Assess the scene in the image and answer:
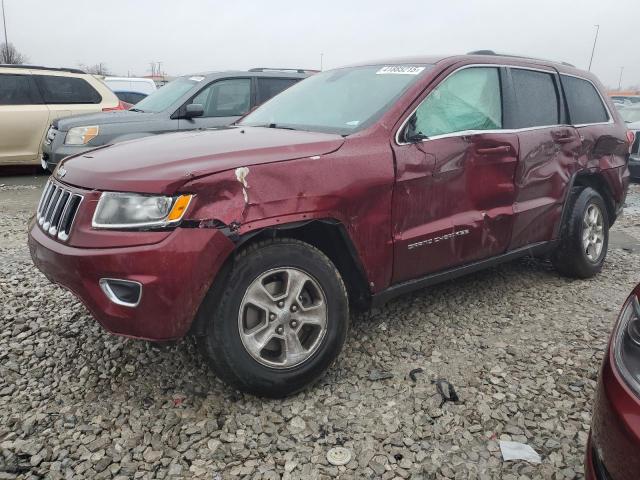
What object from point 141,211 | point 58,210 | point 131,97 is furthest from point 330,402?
point 131,97

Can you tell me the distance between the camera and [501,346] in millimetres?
3195

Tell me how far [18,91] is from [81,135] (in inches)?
105

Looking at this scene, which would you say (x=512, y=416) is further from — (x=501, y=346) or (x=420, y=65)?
(x=420, y=65)

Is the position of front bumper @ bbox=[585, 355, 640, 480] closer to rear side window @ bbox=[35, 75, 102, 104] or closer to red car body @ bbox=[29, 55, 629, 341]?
red car body @ bbox=[29, 55, 629, 341]

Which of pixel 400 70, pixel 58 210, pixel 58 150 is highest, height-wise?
pixel 400 70

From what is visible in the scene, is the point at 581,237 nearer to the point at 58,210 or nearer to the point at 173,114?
the point at 58,210

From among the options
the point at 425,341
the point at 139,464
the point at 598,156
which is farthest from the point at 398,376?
the point at 598,156

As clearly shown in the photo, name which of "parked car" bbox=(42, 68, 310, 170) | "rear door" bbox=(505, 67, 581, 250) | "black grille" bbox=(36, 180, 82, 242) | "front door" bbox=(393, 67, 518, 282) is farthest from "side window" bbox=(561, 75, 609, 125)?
"parked car" bbox=(42, 68, 310, 170)

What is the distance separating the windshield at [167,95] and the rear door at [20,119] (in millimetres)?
2139

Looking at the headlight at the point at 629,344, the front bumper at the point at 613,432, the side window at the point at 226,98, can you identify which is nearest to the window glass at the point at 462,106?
the headlight at the point at 629,344

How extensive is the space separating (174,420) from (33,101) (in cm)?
792

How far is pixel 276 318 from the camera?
2537 millimetres

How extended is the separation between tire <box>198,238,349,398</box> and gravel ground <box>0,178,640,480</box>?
0.18 metres

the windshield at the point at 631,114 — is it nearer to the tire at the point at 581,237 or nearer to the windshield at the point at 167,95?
the tire at the point at 581,237
